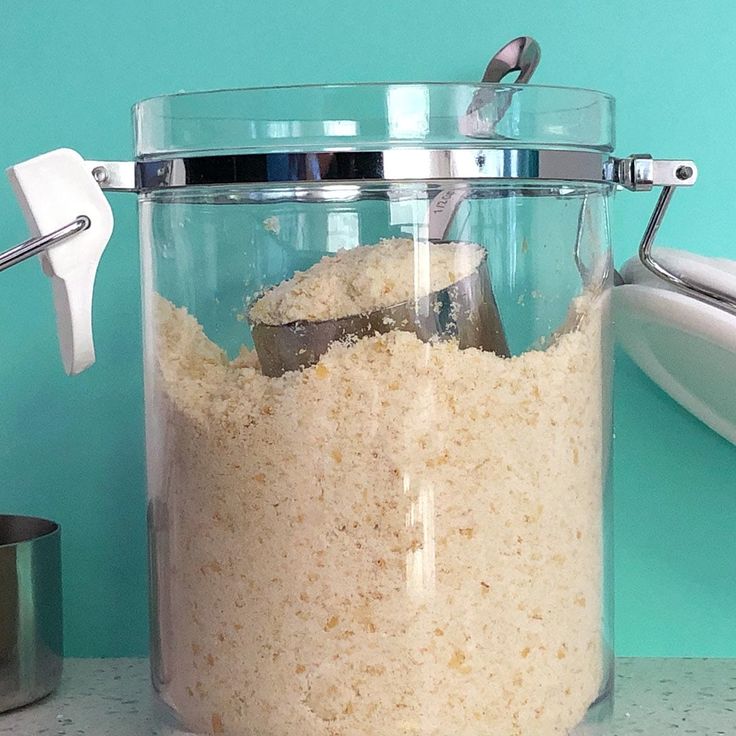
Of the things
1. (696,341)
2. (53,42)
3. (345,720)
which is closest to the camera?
(345,720)

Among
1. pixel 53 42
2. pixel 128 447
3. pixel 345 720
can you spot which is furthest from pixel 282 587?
pixel 53 42

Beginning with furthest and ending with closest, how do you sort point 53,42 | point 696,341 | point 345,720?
point 53,42 < point 696,341 < point 345,720

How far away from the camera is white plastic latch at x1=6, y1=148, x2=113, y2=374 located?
57 cm

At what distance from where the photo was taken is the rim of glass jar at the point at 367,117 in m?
0.54

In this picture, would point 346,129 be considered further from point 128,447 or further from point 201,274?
point 128,447

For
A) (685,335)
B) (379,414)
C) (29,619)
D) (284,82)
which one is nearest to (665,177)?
(685,335)

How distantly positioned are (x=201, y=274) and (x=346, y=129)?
115mm

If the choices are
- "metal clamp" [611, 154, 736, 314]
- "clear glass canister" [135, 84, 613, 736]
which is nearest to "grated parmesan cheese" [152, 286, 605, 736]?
"clear glass canister" [135, 84, 613, 736]

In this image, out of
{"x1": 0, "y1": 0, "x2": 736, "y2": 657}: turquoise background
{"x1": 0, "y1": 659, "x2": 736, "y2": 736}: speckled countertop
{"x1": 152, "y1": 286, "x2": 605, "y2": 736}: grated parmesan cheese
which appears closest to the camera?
{"x1": 152, "y1": 286, "x2": 605, "y2": 736}: grated parmesan cheese

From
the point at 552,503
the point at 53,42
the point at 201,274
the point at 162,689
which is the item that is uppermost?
the point at 53,42

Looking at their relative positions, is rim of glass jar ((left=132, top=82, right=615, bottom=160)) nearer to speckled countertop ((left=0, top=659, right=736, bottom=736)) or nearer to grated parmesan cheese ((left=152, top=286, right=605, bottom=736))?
grated parmesan cheese ((left=152, top=286, right=605, bottom=736))

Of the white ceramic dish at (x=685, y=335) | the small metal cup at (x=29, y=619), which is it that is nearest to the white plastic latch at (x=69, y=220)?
the small metal cup at (x=29, y=619)

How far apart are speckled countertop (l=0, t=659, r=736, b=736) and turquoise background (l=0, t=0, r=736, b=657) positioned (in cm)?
3

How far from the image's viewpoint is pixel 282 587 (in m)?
0.55
